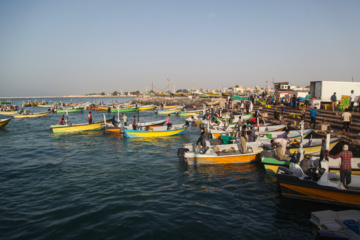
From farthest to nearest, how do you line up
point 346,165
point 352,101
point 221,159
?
point 352,101 < point 221,159 < point 346,165

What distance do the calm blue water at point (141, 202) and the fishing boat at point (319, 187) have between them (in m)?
A: 0.42

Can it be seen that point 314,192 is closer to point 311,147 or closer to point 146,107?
point 311,147

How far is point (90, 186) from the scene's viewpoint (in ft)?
39.4

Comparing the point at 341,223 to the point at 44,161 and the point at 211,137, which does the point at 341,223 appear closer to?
the point at 211,137

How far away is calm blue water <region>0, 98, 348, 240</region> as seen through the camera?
7961 millimetres

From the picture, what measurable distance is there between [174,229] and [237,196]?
12.5 ft

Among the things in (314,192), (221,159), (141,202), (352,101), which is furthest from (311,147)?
(352,101)

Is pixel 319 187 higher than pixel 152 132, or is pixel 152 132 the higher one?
pixel 319 187

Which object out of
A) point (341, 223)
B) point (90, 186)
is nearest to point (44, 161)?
point (90, 186)

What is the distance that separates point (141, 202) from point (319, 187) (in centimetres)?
747

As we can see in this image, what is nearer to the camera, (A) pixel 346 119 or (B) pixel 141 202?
(B) pixel 141 202

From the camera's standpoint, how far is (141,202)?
397 inches

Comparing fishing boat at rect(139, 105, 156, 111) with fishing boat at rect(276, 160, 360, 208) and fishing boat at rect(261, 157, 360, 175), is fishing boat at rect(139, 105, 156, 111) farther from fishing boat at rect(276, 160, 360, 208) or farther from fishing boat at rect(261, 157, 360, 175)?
fishing boat at rect(276, 160, 360, 208)

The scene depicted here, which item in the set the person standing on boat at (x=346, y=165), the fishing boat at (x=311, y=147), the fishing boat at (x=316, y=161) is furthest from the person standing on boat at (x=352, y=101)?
the person standing on boat at (x=346, y=165)
